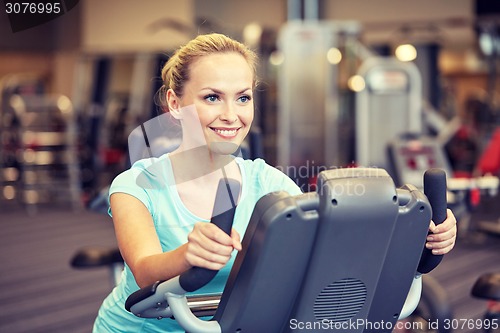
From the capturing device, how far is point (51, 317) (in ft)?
12.4

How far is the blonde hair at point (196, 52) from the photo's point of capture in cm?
131

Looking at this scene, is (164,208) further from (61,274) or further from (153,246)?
(61,274)

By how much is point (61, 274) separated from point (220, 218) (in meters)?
4.11

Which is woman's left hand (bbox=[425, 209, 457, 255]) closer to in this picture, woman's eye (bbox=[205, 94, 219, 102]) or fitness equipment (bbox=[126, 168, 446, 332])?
fitness equipment (bbox=[126, 168, 446, 332])

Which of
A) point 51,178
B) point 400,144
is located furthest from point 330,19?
point 400,144

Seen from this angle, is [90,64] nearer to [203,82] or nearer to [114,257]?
[114,257]

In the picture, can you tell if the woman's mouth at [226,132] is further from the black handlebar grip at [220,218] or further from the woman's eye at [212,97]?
the black handlebar grip at [220,218]

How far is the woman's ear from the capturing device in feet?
4.49

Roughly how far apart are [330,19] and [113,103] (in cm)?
390

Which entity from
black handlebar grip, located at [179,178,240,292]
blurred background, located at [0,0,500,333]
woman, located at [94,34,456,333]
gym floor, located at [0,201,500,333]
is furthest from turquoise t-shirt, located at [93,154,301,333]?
gym floor, located at [0,201,500,333]

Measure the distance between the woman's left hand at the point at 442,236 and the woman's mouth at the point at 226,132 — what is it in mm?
373

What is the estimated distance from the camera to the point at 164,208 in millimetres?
1369

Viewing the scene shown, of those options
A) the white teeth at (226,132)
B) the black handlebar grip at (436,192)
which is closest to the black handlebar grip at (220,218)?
the white teeth at (226,132)

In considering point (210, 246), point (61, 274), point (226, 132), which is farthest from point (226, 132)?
point (61, 274)
